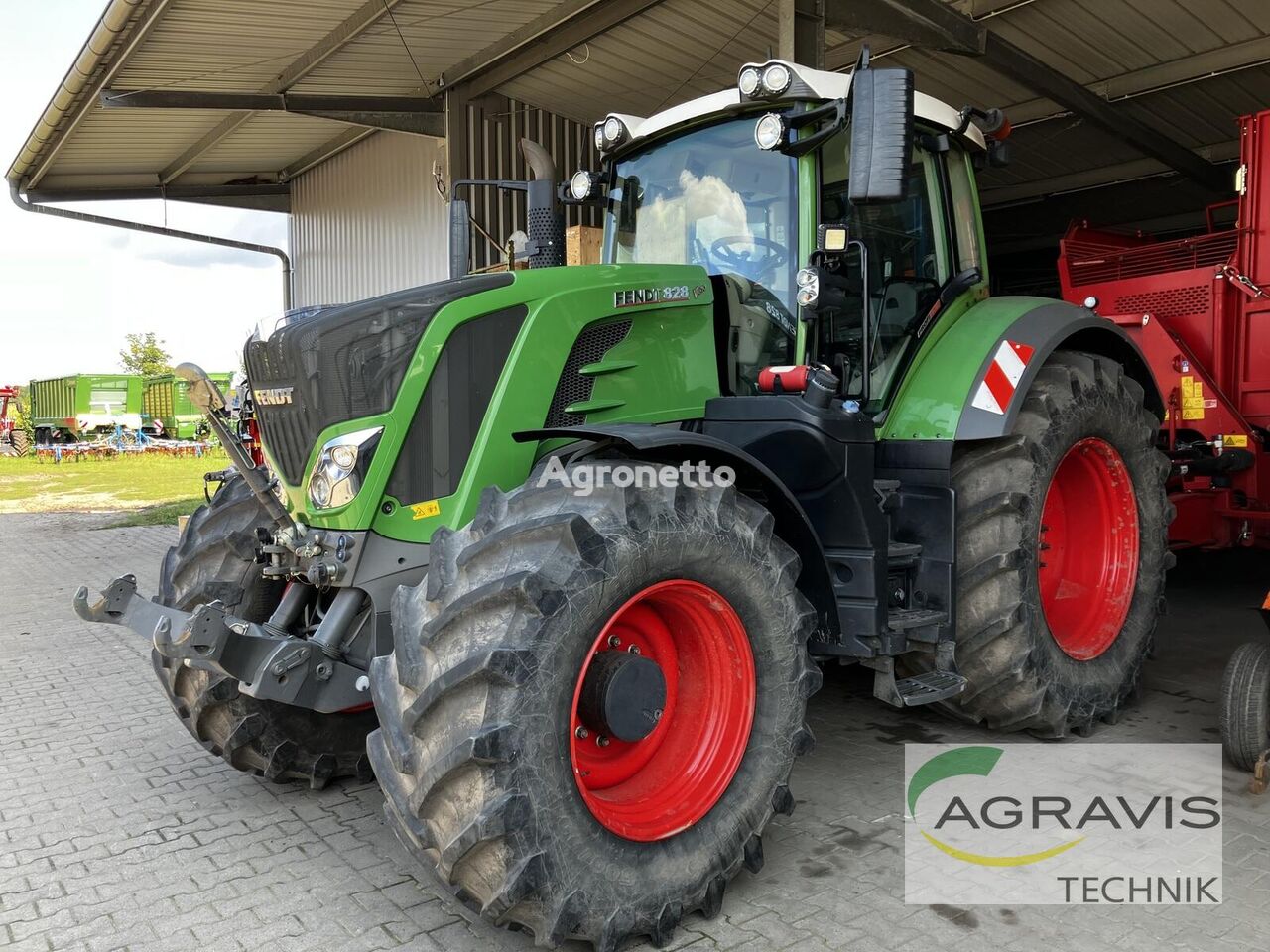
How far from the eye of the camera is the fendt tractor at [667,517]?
256 cm

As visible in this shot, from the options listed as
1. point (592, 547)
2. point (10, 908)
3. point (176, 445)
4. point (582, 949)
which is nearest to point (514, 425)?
point (592, 547)

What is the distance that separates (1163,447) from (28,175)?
14.9m

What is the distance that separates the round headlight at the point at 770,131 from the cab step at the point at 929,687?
198cm

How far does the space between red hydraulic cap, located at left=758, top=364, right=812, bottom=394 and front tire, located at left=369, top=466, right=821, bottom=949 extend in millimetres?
756

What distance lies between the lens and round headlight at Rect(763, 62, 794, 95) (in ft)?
11.7

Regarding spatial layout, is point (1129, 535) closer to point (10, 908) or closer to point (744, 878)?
point (744, 878)

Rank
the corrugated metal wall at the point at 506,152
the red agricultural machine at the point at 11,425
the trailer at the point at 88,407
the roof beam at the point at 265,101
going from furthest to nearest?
1. the trailer at the point at 88,407
2. the red agricultural machine at the point at 11,425
3. the corrugated metal wall at the point at 506,152
4. the roof beam at the point at 265,101

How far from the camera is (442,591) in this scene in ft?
8.39

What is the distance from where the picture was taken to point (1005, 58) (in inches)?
356

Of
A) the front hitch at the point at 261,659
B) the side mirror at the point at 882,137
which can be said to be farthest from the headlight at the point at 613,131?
the front hitch at the point at 261,659

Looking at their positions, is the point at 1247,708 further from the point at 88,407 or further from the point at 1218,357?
the point at 88,407

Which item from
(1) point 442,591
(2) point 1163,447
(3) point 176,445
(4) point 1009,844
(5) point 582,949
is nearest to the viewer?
(1) point 442,591

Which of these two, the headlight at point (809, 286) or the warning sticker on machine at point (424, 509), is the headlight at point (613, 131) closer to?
the headlight at point (809, 286)
